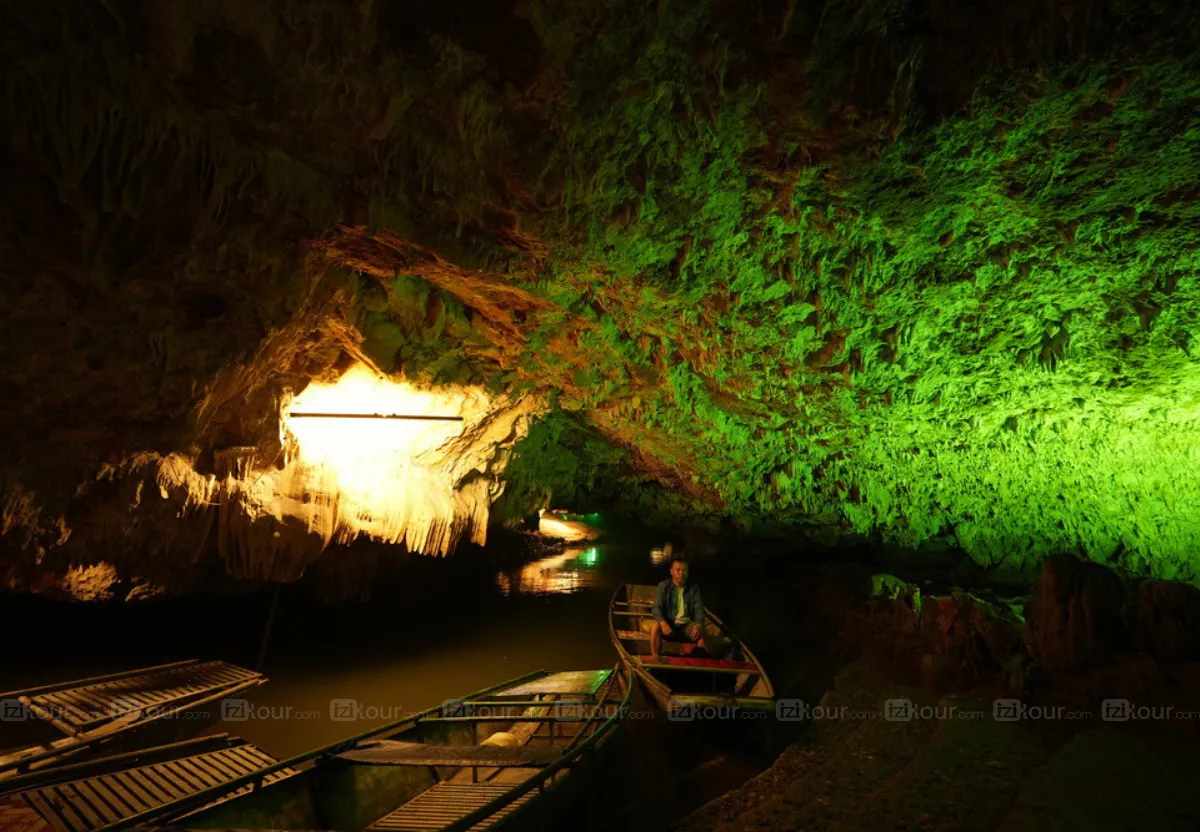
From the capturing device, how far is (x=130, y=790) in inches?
164

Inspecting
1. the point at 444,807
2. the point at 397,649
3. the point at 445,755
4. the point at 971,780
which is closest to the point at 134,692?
the point at 445,755

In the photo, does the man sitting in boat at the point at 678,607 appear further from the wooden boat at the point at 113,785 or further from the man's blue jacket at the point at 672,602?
the wooden boat at the point at 113,785

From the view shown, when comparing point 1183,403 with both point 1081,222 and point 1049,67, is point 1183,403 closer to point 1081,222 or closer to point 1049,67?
point 1081,222

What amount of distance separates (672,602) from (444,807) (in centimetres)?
410

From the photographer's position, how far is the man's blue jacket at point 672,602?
23.9ft

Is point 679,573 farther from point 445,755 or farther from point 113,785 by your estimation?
point 113,785

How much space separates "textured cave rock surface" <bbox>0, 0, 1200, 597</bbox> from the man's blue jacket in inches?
95.7

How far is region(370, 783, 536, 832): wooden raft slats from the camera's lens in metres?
3.45

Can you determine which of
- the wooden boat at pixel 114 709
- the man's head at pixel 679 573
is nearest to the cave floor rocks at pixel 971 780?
the man's head at pixel 679 573

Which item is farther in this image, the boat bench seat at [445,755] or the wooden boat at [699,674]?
the wooden boat at [699,674]

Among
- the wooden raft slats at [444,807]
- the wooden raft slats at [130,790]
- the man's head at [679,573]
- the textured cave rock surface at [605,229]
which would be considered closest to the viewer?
the textured cave rock surface at [605,229]

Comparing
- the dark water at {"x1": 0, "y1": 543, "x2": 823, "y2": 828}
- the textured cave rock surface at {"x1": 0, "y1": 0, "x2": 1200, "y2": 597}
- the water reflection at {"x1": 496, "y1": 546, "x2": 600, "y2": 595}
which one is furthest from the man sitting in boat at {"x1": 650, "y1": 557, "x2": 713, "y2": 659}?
the water reflection at {"x1": 496, "y1": 546, "x2": 600, "y2": 595}

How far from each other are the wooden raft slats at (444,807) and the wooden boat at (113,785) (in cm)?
106

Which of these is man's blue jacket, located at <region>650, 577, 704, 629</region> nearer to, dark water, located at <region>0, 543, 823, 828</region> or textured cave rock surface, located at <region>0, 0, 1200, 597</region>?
dark water, located at <region>0, 543, 823, 828</region>
